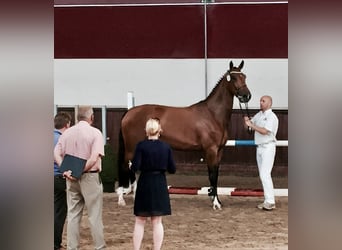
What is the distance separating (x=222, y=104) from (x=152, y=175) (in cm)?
350

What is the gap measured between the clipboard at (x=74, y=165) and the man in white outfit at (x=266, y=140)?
9.56 ft

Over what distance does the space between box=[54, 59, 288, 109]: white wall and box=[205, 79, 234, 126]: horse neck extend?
5.16 feet

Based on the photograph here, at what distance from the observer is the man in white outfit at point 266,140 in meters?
6.68

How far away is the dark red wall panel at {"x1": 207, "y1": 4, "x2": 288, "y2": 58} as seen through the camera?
884cm

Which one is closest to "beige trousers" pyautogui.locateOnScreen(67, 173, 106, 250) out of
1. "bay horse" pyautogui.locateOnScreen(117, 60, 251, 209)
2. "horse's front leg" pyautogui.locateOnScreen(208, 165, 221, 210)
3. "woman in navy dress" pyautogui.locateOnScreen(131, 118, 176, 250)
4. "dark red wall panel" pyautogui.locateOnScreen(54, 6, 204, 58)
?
"woman in navy dress" pyautogui.locateOnScreen(131, 118, 176, 250)

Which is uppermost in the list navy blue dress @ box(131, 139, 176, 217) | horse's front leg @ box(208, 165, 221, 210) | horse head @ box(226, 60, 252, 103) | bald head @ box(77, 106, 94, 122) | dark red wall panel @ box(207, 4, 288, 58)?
dark red wall panel @ box(207, 4, 288, 58)

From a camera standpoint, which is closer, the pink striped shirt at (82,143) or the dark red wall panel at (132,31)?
the pink striped shirt at (82,143)

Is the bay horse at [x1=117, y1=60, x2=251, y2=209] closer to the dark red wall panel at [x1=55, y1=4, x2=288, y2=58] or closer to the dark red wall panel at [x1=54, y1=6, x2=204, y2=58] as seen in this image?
the dark red wall panel at [x1=55, y1=4, x2=288, y2=58]

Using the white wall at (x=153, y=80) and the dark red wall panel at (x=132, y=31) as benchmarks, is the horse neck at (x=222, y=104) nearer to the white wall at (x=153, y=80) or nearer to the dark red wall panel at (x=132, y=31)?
the white wall at (x=153, y=80)

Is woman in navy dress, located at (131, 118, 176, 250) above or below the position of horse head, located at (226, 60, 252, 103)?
below

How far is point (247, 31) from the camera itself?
897 centimetres

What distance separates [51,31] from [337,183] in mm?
728

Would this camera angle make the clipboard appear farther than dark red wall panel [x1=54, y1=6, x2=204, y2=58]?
No

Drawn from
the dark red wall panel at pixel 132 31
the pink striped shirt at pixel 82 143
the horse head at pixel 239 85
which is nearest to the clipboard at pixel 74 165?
the pink striped shirt at pixel 82 143
